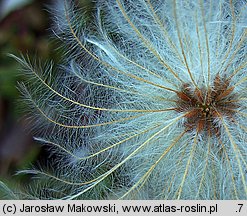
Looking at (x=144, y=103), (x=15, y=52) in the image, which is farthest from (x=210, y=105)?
(x=15, y=52)

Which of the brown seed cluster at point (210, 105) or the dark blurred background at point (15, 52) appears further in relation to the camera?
the dark blurred background at point (15, 52)

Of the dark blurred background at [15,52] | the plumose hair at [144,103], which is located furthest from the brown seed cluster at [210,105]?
the dark blurred background at [15,52]

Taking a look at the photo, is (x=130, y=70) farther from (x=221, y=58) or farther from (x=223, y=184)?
(x=223, y=184)

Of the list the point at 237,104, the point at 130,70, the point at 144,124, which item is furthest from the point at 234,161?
the point at 130,70

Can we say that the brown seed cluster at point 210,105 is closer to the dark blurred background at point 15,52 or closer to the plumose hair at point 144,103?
the plumose hair at point 144,103

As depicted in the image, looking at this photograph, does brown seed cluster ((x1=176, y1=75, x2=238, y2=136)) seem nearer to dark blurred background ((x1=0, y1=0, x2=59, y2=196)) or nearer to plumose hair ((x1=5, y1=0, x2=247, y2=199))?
plumose hair ((x1=5, y1=0, x2=247, y2=199))

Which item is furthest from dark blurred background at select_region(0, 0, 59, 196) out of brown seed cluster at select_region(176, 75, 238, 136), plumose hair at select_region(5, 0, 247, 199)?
brown seed cluster at select_region(176, 75, 238, 136)

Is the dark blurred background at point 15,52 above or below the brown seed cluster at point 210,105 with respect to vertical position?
above
